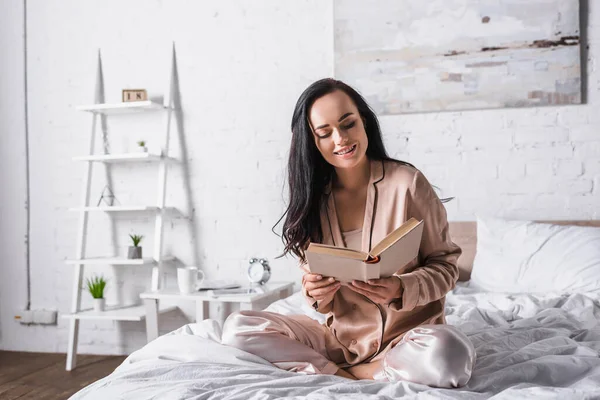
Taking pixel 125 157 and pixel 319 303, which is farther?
pixel 125 157

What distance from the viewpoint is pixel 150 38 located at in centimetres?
334

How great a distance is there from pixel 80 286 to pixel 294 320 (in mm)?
2012

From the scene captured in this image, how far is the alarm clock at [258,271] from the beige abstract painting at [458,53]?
0.95 metres

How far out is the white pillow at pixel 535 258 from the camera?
235 centimetres

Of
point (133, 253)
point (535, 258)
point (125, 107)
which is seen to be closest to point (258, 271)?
point (133, 253)

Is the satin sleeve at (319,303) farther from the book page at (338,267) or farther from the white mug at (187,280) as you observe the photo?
the white mug at (187,280)

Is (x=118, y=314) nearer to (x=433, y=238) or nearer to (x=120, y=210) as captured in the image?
(x=120, y=210)

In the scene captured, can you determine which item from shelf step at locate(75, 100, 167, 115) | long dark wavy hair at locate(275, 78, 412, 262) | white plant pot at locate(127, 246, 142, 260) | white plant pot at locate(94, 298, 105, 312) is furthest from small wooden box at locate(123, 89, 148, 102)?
long dark wavy hair at locate(275, 78, 412, 262)

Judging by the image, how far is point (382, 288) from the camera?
131 centimetres

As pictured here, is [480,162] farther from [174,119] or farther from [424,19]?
[174,119]

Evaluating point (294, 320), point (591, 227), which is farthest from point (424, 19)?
point (294, 320)

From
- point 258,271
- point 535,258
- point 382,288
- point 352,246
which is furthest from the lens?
point 258,271

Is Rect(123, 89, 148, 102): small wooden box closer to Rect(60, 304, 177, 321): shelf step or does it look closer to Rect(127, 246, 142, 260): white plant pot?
Rect(127, 246, 142, 260): white plant pot

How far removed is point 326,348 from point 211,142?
1.88 metres
